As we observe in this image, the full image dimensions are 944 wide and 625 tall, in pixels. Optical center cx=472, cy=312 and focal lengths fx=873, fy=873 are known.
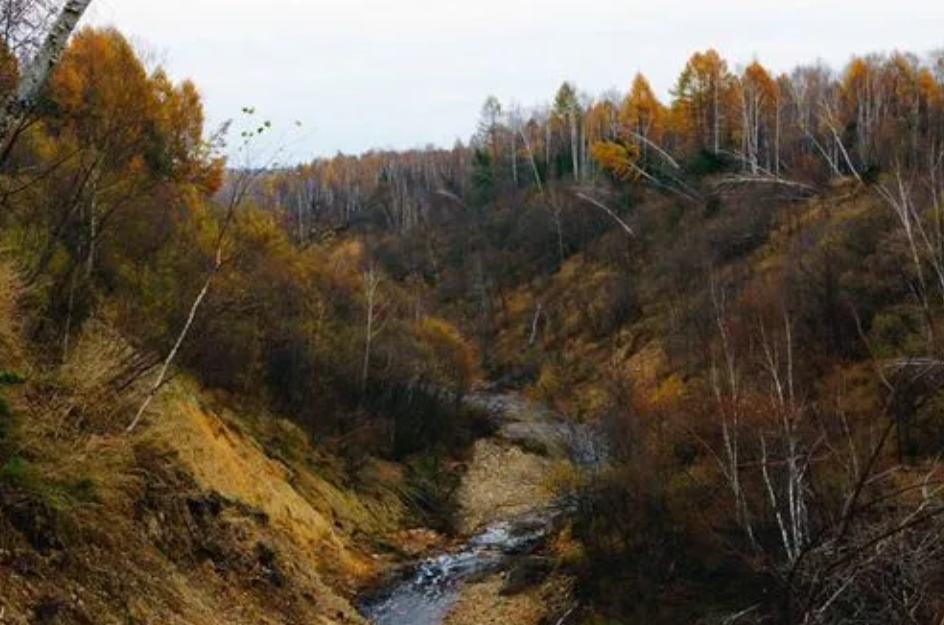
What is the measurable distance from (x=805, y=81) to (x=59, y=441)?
76.0 m

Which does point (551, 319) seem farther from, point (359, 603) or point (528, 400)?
point (359, 603)

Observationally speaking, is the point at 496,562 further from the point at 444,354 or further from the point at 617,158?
the point at 617,158

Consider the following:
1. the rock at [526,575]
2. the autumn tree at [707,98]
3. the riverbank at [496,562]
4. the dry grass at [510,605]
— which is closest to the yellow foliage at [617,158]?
the autumn tree at [707,98]

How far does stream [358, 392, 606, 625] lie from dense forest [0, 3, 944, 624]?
0.94m

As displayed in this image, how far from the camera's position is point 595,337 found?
48.3m

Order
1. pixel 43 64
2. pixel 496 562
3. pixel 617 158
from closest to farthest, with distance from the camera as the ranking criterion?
pixel 43 64
pixel 496 562
pixel 617 158

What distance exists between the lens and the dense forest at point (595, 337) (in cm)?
875

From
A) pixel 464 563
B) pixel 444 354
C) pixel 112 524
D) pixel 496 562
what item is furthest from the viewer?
pixel 444 354

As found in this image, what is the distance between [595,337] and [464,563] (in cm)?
2729

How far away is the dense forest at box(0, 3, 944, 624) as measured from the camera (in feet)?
28.7

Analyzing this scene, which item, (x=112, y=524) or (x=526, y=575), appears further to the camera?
(x=526, y=575)

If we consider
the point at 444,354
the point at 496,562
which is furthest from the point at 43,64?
the point at 444,354

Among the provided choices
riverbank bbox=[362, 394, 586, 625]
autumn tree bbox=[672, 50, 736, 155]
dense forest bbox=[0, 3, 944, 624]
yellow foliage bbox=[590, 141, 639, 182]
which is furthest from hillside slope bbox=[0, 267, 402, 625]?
autumn tree bbox=[672, 50, 736, 155]

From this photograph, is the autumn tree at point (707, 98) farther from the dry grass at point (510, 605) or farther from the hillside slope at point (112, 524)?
the hillside slope at point (112, 524)
